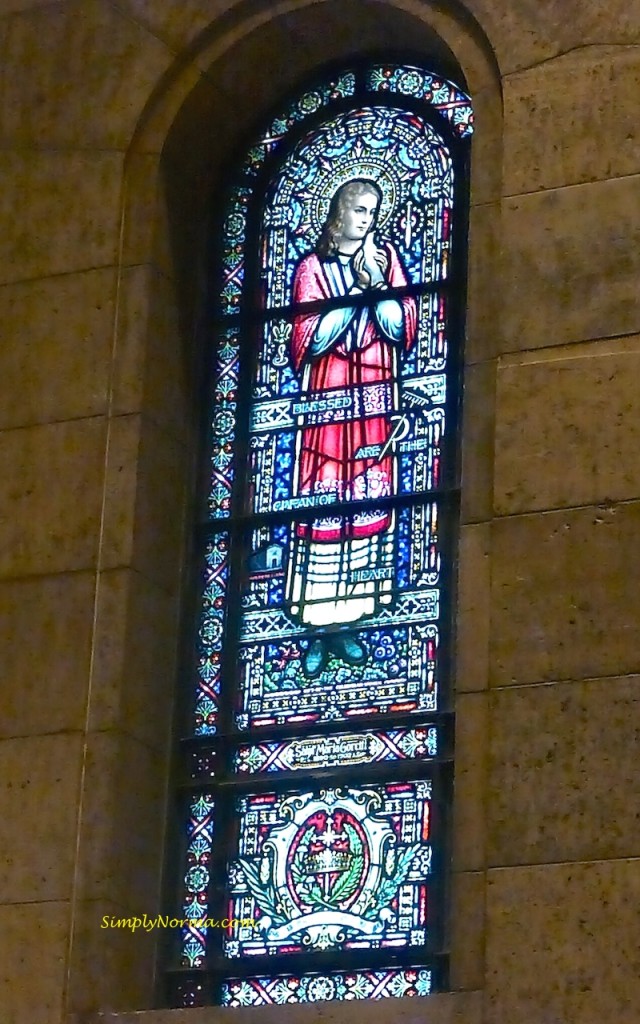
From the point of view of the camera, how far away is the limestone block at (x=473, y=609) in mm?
8805

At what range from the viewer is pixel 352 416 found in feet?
32.4

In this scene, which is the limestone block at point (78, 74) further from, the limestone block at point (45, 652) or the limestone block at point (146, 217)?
the limestone block at point (45, 652)

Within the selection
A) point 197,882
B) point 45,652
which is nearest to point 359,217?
point 45,652

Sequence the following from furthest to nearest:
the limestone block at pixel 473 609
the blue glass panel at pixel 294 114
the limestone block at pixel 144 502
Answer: the blue glass panel at pixel 294 114
the limestone block at pixel 144 502
the limestone block at pixel 473 609

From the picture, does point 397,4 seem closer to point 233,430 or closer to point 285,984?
point 233,430

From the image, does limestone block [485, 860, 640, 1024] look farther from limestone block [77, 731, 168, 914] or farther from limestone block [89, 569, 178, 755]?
limestone block [89, 569, 178, 755]

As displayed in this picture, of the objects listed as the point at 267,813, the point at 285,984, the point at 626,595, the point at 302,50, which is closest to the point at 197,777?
the point at 267,813

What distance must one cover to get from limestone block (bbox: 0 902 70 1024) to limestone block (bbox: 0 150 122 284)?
2719 millimetres

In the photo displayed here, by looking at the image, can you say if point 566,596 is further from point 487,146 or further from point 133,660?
point 487,146

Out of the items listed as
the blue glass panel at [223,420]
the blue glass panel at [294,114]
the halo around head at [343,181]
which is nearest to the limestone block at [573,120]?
the halo around head at [343,181]

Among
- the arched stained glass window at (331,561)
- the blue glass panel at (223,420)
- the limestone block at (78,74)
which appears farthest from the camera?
the limestone block at (78,74)

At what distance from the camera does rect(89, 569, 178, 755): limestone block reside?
9.34m

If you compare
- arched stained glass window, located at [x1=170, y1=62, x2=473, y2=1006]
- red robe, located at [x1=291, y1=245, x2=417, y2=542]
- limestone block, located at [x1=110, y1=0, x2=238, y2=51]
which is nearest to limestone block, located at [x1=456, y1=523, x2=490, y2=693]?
arched stained glass window, located at [x1=170, y1=62, x2=473, y2=1006]

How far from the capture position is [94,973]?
891cm
